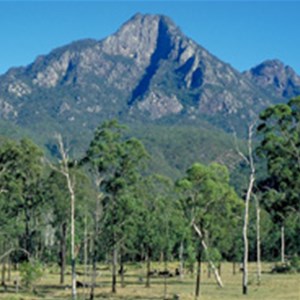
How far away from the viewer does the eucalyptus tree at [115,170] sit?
169ft

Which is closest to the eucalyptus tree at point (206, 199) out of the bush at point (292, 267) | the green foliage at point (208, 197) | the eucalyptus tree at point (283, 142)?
the green foliage at point (208, 197)

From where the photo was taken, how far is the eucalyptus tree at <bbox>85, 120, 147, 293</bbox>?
51.4m

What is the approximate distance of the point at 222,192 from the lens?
53844mm

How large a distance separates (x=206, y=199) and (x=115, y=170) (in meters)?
8.15

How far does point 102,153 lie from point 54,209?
66.3ft

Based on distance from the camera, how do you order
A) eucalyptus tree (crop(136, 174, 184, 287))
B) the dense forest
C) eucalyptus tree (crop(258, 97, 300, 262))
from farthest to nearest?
1. eucalyptus tree (crop(136, 174, 184, 287))
2. eucalyptus tree (crop(258, 97, 300, 262))
3. the dense forest

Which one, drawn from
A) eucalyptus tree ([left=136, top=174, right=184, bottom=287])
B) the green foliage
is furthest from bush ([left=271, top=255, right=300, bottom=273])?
the green foliage

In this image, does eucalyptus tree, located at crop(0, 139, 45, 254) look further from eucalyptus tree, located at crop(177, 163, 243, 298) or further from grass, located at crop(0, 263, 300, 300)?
eucalyptus tree, located at crop(177, 163, 243, 298)

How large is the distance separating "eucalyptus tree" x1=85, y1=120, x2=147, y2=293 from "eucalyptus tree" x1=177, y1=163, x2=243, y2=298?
15.6 ft

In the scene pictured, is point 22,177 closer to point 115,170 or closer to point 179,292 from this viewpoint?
point 115,170

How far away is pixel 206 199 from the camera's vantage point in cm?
5375

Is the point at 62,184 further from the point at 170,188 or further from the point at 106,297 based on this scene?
the point at 106,297

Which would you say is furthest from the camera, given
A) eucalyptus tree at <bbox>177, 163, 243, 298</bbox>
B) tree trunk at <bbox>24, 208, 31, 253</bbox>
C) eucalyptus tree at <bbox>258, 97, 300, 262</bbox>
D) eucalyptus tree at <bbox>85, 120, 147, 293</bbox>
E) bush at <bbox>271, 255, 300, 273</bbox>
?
bush at <bbox>271, 255, 300, 273</bbox>

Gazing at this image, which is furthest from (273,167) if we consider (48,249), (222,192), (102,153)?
(48,249)
